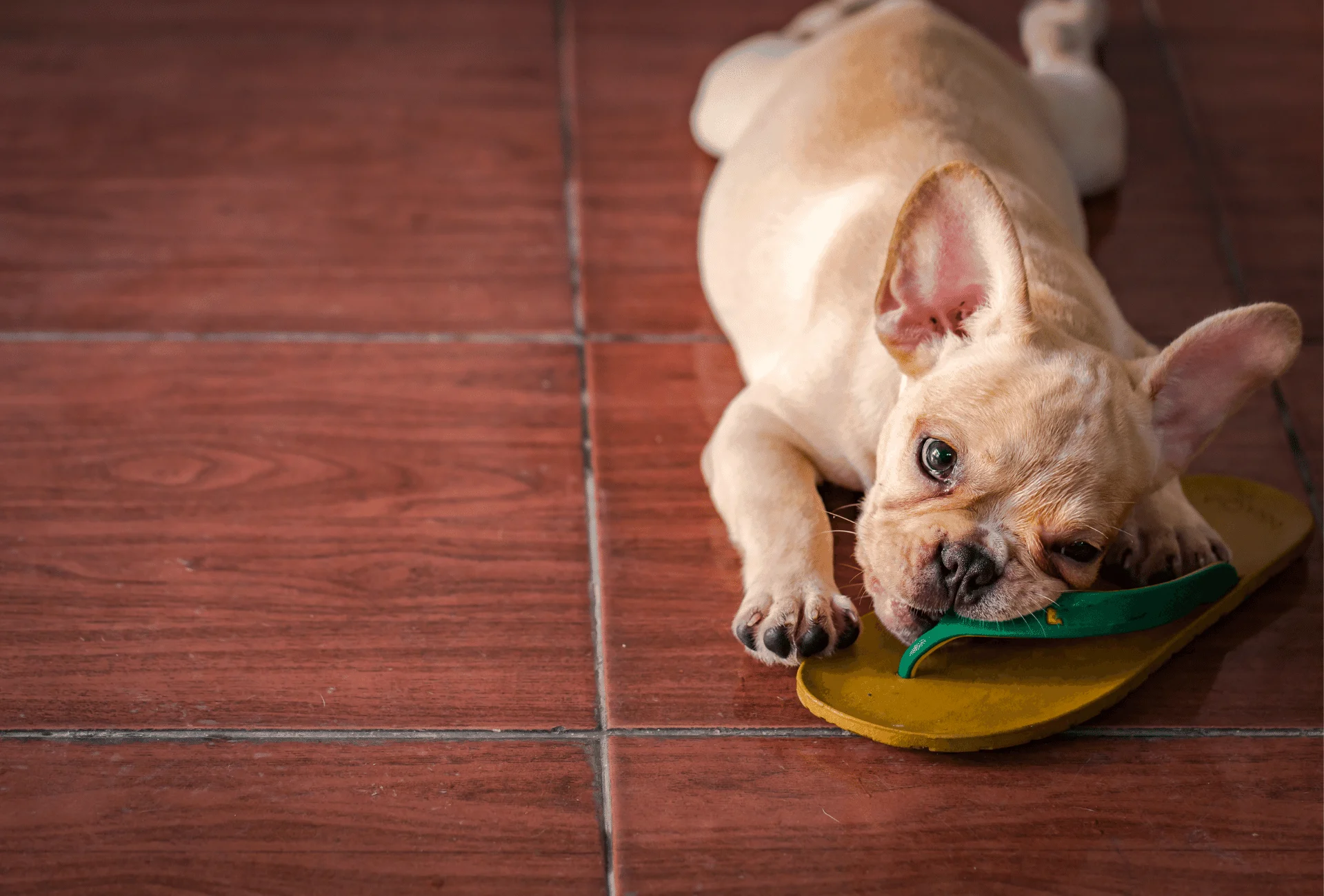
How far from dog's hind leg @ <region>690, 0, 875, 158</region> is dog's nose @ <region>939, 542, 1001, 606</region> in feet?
5.09

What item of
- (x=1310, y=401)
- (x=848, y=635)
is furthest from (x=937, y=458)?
(x=1310, y=401)

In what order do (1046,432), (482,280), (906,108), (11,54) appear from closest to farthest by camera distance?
(1046,432)
(906,108)
(482,280)
(11,54)

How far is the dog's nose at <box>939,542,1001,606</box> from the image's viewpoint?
2133 millimetres

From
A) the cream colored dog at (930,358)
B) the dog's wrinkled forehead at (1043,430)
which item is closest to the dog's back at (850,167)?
the cream colored dog at (930,358)

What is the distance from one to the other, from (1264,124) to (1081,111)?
816mm

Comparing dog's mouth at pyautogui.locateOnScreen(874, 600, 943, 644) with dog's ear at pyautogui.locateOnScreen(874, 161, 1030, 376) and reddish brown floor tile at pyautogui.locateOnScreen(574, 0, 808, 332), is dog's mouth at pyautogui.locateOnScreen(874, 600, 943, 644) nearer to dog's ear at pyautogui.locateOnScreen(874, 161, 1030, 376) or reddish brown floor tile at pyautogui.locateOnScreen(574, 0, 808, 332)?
dog's ear at pyautogui.locateOnScreen(874, 161, 1030, 376)

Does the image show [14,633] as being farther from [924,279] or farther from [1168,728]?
[1168,728]

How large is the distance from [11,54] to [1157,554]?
324cm

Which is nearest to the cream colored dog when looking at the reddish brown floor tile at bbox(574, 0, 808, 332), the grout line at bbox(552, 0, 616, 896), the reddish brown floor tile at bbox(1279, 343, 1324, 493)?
the reddish brown floor tile at bbox(574, 0, 808, 332)

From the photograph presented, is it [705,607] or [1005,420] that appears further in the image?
[705,607]

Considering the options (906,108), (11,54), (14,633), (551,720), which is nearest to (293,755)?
(551,720)

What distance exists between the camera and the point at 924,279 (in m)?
2.26

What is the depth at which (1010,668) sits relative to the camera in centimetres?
236

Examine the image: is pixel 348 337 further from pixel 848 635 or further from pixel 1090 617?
pixel 1090 617
